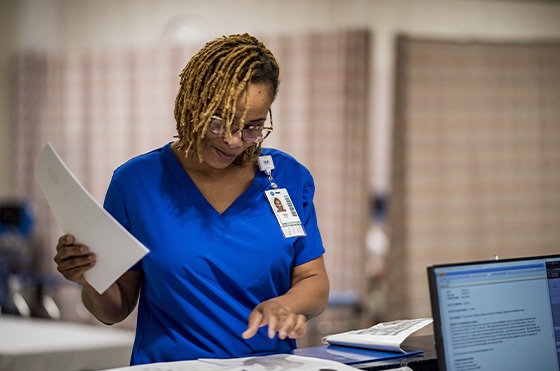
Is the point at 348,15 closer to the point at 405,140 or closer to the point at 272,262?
the point at 405,140

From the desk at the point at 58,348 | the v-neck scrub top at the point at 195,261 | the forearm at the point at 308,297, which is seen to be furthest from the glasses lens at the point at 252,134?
the desk at the point at 58,348

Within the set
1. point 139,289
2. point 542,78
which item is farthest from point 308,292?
point 542,78

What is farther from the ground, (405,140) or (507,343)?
(405,140)

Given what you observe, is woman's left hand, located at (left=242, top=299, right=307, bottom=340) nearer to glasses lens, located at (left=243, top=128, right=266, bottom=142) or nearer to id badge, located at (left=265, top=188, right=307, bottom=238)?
id badge, located at (left=265, top=188, right=307, bottom=238)

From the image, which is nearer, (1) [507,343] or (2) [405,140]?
(1) [507,343]

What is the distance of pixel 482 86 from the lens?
183 inches

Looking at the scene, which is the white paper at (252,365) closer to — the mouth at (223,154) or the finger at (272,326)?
the finger at (272,326)

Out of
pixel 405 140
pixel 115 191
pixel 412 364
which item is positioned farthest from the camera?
pixel 405 140

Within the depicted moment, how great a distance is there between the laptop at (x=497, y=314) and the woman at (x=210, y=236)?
33 cm

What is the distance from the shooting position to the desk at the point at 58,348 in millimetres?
3473

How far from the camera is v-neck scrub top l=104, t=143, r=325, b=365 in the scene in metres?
1.28

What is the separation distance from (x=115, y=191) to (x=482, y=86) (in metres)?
3.83

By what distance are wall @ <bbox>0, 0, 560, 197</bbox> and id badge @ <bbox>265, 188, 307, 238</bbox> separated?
10.6 feet

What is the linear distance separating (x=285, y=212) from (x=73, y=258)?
0.44 metres
